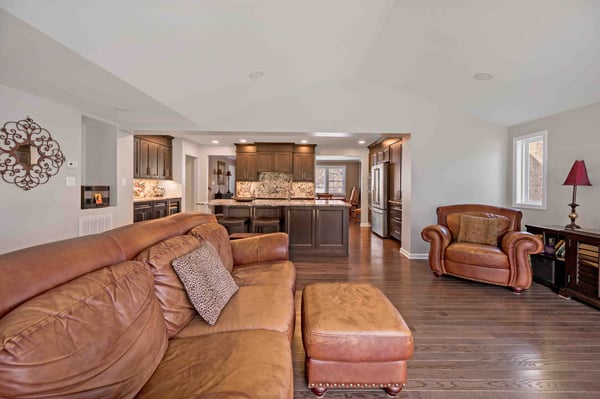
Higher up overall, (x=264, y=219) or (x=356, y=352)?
(x=264, y=219)

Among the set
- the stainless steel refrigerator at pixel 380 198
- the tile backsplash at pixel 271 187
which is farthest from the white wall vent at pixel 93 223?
the stainless steel refrigerator at pixel 380 198

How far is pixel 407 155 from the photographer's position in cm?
508

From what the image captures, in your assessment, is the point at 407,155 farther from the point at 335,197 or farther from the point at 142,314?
the point at 335,197

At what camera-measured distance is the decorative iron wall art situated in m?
3.22

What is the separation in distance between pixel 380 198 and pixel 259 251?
4996 millimetres

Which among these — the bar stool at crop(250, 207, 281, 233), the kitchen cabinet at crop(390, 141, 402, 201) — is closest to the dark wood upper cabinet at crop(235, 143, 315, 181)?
the kitchen cabinet at crop(390, 141, 402, 201)

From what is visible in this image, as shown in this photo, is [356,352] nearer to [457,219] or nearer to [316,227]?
[457,219]

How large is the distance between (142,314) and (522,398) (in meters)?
2.14

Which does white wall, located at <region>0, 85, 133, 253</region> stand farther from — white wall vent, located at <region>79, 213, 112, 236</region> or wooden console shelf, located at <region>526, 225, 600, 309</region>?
wooden console shelf, located at <region>526, 225, 600, 309</region>

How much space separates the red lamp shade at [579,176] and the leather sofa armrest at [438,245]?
1.50 meters

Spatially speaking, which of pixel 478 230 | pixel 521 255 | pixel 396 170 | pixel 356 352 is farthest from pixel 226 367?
pixel 396 170

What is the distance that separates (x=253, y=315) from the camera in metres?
1.66

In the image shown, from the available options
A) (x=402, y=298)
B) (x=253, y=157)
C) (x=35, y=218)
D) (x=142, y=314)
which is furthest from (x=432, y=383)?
(x=253, y=157)

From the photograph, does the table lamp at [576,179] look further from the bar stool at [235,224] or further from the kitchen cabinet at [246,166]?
the kitchen cabinet at [246,166]
